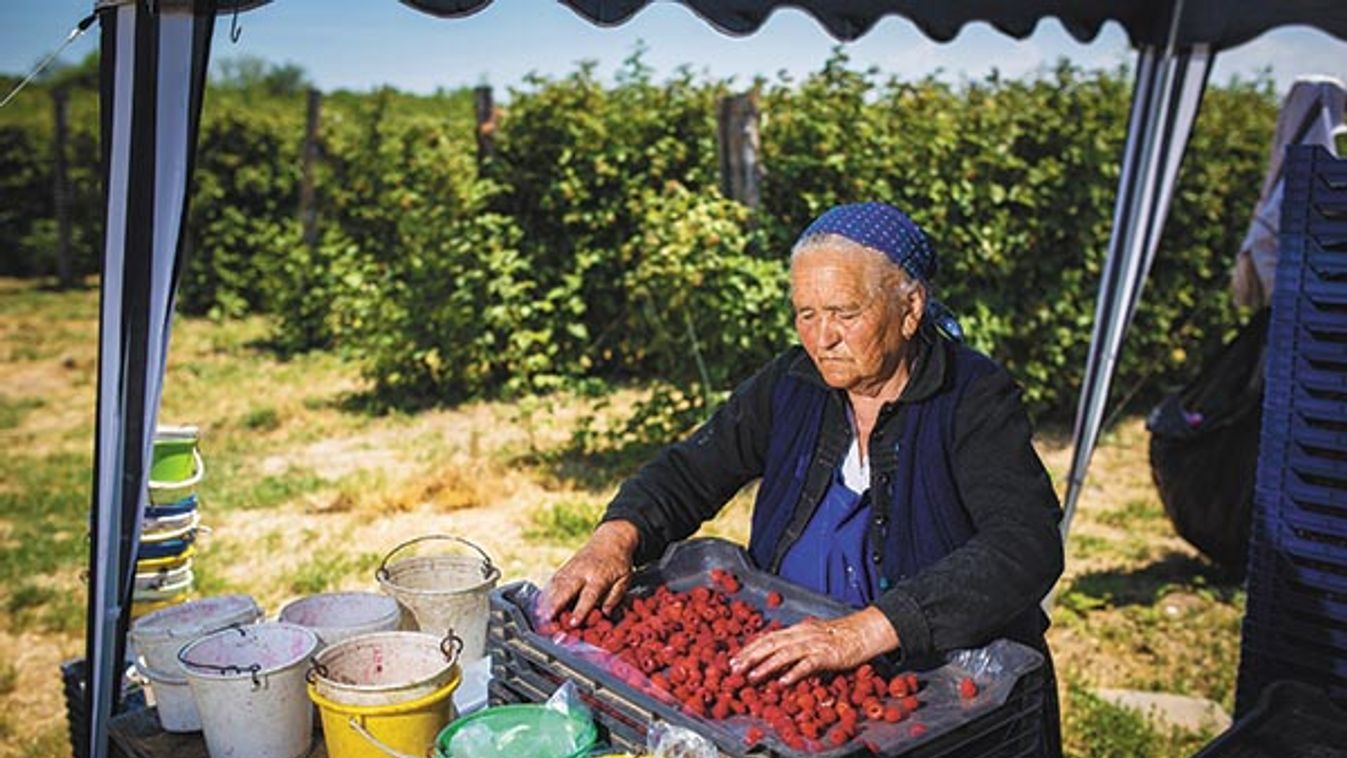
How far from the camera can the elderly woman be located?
220 cm

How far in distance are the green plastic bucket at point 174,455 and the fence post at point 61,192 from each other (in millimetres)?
11867

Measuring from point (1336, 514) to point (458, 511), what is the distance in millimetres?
4774

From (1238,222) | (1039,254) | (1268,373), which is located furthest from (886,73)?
(1268,373)

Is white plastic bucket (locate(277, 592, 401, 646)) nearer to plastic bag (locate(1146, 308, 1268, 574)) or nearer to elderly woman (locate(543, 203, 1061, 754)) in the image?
elderly woman (locate(543, 203, 1061, 754))

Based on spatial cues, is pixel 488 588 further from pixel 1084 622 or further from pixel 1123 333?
pixel 1084 622

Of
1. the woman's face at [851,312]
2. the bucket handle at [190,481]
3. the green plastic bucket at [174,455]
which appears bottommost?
the bucket handle at [190,481]

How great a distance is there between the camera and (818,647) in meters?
2.01

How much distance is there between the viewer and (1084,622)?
5.27m

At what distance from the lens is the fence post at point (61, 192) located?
13.6 metres

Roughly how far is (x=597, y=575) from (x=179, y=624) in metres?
0.93

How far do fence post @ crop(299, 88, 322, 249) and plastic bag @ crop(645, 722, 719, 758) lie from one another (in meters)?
9.90

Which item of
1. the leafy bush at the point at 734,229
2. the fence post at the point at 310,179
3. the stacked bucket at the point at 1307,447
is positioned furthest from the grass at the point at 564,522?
the fence post at the point at 310,179


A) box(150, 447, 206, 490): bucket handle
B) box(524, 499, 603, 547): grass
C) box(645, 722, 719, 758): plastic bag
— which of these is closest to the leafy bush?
box(524, 499, 603, 547): grass

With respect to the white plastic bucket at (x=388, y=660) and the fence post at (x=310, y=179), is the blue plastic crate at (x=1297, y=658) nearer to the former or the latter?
the white plastic bucket at (x=388, y=660)
